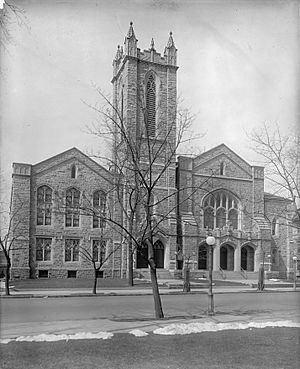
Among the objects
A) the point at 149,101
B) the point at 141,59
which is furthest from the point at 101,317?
the point at 141,59

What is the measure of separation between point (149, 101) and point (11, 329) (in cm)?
3334

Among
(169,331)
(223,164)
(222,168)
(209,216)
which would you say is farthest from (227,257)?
(169,331)

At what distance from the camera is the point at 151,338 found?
10.5m

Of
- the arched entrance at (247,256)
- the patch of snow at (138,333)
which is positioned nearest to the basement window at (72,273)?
the arched entrance at (247,256)

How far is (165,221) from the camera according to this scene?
44031mm

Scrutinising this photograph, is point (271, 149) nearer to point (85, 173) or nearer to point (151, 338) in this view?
point (151, 338)

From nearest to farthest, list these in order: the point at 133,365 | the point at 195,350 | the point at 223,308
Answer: the point at 133,365
the point at 195,350
the point at 223,308

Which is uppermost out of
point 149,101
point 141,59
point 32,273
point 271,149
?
point 141,59

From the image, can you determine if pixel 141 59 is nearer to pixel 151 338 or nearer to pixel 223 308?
pixel 223 308

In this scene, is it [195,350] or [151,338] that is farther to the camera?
[151,338]

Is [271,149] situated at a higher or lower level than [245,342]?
higher

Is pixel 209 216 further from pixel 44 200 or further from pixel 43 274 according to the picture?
pixel 43 274

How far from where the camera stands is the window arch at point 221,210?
4634cm

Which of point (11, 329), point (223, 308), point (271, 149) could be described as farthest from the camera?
point (223, 308)
